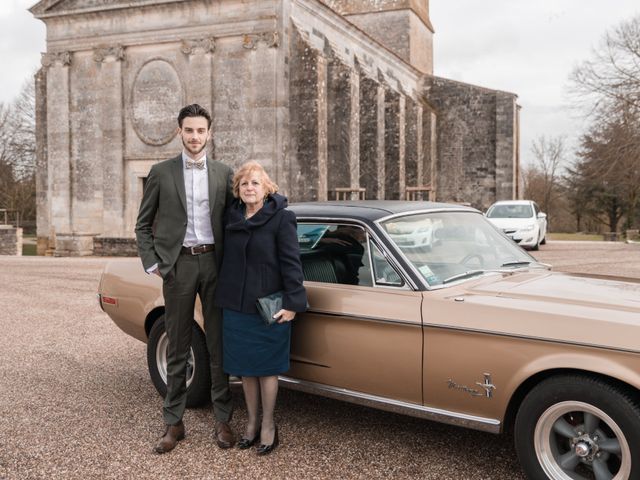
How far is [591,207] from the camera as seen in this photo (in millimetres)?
46781

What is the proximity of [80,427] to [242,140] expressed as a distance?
18.3m

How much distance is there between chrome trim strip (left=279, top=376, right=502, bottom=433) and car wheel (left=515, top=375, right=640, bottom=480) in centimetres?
23

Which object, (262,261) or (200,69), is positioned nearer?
(262,261)

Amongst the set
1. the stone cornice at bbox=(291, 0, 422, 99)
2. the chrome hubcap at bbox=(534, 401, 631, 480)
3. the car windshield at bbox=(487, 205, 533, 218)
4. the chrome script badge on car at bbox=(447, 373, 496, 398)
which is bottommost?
the chrome hubcap at bbox=(534, 401, 631, 480)

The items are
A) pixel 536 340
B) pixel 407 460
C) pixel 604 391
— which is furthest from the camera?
pixel 407 460

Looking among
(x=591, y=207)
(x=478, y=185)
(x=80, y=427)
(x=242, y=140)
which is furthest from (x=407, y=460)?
(x=591, y=207)

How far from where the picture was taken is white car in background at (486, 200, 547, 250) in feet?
65.7

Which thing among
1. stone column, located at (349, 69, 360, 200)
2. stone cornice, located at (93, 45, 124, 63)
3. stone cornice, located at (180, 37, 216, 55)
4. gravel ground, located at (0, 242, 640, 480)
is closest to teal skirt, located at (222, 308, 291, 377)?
gravel ground, located at (0, 242, 640, 480)

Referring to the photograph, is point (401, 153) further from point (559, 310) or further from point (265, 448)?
point (559, 310)

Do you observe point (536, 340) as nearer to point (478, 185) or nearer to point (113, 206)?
point (113, 206)

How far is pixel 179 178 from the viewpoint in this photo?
170 inches

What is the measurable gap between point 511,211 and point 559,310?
18.7 meters

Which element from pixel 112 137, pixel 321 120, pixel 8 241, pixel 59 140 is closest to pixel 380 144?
pixel 321 120

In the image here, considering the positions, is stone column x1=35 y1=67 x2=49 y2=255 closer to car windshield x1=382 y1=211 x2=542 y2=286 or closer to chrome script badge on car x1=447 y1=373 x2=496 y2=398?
car windshield x1=382 y1=211 x2=542 y2=286
